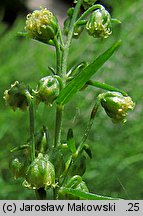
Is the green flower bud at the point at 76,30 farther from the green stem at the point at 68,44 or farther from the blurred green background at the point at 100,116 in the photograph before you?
the blurred green background at the point at 100,116

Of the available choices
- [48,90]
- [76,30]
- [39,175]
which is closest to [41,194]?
[39,175]

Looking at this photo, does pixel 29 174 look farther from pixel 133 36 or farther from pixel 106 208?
pixel 133 36

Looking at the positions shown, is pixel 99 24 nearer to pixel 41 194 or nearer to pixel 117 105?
pixel 117 105

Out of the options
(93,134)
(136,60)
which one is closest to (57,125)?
(93,134)

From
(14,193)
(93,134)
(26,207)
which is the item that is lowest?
(14,193)

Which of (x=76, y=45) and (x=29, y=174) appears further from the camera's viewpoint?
(x=76, y=45)

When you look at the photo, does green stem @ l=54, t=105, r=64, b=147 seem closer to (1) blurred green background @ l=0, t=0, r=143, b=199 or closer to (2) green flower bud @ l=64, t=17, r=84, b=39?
(2) green flower bud @ l=64, t=17, r=84, b=39
